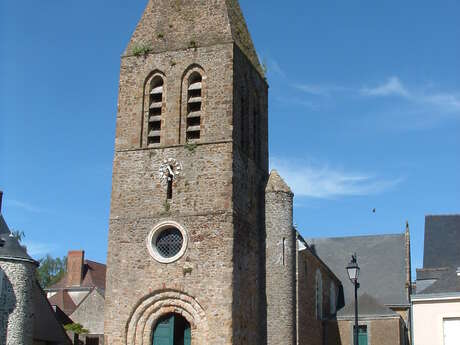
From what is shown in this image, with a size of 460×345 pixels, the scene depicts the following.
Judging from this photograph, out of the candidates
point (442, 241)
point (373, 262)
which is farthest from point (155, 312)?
point (373, 262)

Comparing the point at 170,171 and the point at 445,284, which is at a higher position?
the point at 170,171

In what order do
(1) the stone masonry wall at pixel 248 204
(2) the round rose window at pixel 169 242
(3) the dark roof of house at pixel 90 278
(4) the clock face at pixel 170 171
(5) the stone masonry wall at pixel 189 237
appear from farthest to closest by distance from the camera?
(3) the dark roof of house at pixel 90 278, (4) the clock face at pixel 170 171, (2) the round rose window at pixel 169 242, (1) the stone masonry wall at pixel 248 204, (5) the stone masonry wall at pixel 189 237

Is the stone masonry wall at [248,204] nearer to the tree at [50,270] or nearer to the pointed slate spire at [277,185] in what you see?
the pointed slate spire at [277,185]

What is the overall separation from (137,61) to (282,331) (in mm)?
11331

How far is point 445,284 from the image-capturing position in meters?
20.7

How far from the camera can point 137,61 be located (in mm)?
26766

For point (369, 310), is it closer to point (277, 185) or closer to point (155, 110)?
point (277, 185)

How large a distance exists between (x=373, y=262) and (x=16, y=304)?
19020 mm

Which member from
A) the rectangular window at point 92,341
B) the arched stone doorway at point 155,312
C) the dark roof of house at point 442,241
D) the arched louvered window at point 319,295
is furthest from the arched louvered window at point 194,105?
the rectangular window at point 92,341

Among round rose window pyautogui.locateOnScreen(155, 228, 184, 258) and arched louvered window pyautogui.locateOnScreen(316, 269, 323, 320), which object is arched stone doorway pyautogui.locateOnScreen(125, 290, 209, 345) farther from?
arched louvered window pyautogui.locateOnScreen(316, 269, 323, 320)

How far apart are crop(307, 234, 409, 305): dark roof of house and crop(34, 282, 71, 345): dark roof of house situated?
13.9m

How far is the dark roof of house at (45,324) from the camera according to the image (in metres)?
28.4

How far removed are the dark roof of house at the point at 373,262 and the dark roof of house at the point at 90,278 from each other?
19094 mm

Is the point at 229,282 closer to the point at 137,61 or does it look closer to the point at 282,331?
the point at 282,331
